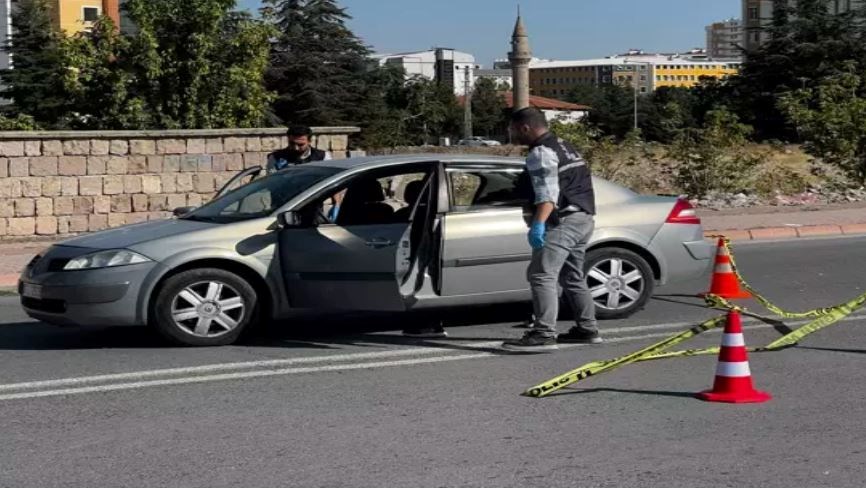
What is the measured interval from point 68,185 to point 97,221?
0.67 meters

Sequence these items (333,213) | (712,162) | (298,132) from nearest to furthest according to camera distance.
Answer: (333,213) → (298,132) → (712,162)

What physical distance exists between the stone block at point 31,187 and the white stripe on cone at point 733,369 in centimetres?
1294

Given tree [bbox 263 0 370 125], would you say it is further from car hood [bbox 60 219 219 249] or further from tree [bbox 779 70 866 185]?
car hood [bbox 60 219 219 249]

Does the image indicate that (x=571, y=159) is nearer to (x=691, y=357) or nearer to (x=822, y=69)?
(x=691, y=357)

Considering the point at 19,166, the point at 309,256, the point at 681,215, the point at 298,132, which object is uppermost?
the point at 298,132

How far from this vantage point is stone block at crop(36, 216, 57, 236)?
1697cm

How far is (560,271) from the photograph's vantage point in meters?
8.00

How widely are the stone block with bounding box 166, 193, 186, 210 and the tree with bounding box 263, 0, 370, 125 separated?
50239 millimetres

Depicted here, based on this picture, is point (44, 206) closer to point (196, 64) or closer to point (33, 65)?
point (196, 64)

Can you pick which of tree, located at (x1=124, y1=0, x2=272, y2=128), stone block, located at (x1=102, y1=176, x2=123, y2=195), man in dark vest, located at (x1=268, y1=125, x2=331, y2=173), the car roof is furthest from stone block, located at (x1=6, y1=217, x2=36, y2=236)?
tree, located at (x1=124, y1=0, x2=272, y2=128)

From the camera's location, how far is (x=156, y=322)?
802 cm

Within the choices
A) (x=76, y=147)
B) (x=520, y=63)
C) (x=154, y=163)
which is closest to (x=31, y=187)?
(x=76, y=147)

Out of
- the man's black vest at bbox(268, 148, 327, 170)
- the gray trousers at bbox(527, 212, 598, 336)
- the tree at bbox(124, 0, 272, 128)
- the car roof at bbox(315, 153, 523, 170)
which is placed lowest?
the gray trousers at bbox(527, 212, 598, 336)

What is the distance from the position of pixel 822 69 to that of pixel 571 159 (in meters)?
79.8
